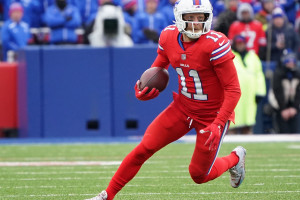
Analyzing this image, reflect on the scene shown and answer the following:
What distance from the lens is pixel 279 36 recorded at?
12539mm

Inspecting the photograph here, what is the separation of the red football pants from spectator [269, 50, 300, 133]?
623 centimetres

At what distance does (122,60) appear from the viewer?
37.7ft

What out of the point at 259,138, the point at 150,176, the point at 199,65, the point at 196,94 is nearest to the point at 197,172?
the point at 196,94

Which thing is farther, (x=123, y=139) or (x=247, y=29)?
(x=247, y=29)

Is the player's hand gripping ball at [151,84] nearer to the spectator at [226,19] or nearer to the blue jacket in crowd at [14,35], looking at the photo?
the spectator at [226,19]

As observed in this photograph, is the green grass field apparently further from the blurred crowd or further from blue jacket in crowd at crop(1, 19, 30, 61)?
Answer: blue jacket in crowd at crop(1, 19, 30, 61)

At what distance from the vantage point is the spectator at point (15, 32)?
A: 12641 millimetres

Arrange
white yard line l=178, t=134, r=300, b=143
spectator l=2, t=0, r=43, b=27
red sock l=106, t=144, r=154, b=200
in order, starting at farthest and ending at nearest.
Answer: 1. spectator l=2, t=0, r=43, b=27
2. white yard line l=178, t=134, r=300, b=143
3. red sock l=106, t=144, r=154, b=200

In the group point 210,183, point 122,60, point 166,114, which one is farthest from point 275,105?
point 166,114

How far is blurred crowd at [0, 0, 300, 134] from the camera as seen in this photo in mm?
11523

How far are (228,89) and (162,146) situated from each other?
65 centimetres

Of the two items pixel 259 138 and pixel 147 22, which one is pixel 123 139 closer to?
pixel 259 138

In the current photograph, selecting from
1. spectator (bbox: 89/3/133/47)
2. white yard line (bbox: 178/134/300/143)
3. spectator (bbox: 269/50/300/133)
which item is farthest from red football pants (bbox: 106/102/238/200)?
spectator (bbox: 269/50/300/133)

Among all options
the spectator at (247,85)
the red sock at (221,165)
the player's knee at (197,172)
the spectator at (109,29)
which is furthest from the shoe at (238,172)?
the spectator at (109,29)
